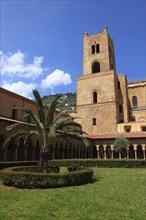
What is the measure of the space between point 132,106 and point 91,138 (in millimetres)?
13351

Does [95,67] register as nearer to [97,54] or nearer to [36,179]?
[97,54]

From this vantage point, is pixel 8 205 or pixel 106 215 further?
pixel 8 205

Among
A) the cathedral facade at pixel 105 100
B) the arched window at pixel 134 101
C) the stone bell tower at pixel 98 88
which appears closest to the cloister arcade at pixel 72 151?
the cathedral facade at pixel 105 100

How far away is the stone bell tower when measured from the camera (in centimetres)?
3622

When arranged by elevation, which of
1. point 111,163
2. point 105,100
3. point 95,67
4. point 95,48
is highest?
point 95,48

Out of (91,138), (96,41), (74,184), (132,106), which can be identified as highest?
(96,41)

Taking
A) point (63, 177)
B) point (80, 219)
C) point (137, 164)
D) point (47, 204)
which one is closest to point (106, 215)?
point (80, 219)

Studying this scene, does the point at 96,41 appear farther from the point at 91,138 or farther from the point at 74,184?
the point at 74,184

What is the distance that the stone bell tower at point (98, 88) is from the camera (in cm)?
3622

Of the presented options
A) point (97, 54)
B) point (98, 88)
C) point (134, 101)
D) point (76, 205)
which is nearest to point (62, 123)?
point (76, 205)

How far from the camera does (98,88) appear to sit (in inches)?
1502

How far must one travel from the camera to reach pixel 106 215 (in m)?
5.68

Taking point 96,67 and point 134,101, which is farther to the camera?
point 134,101

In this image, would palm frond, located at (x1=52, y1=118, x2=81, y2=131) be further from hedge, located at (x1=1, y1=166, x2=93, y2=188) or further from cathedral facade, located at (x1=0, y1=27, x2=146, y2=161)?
cathedral facade, located at (x1=0, y1=27, x2=146, y2=161)
